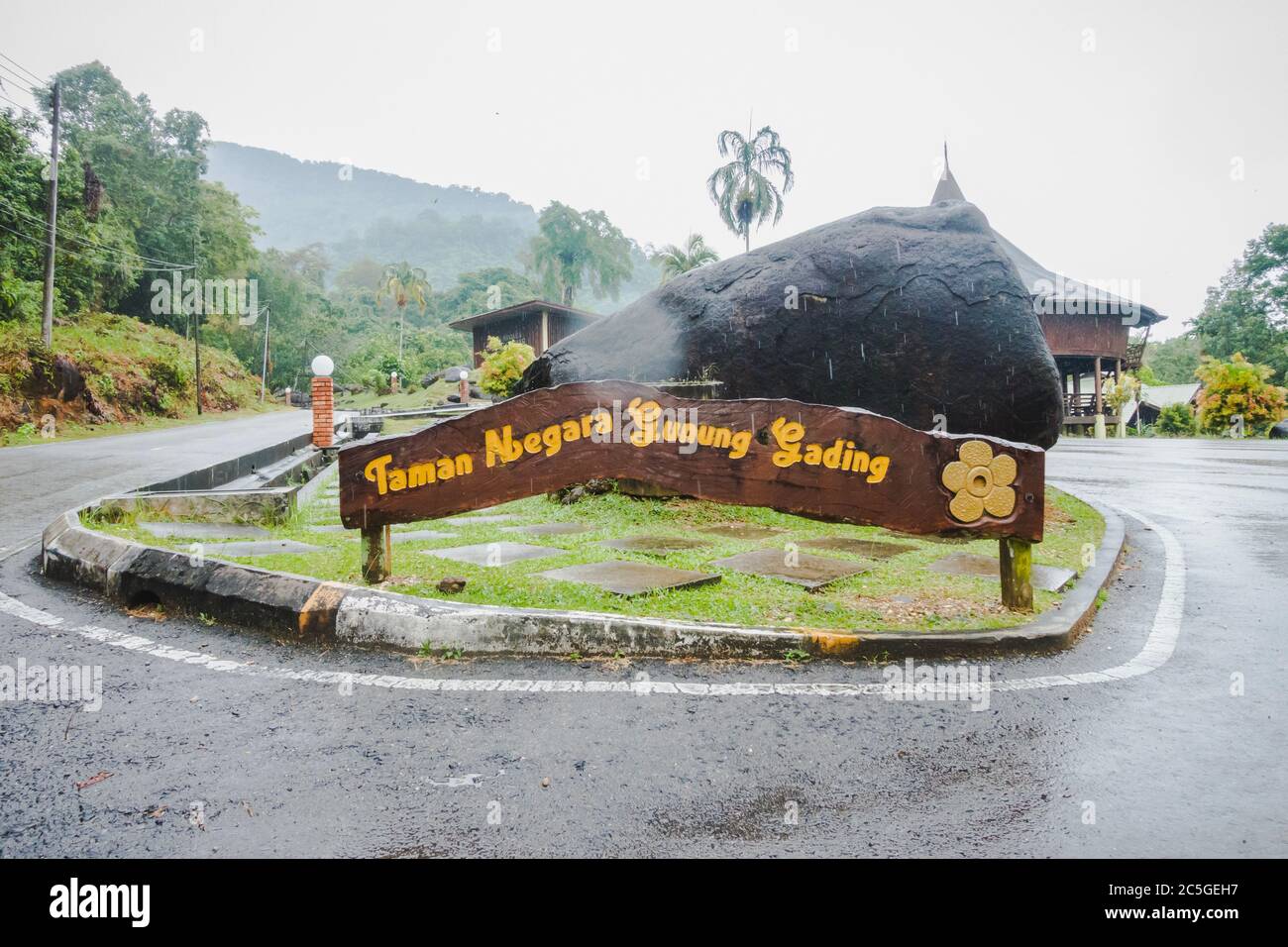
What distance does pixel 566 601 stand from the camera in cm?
398

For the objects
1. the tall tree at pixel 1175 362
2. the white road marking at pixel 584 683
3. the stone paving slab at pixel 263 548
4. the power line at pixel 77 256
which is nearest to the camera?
the white road marking at pixel 584 683

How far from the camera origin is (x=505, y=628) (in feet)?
11.6

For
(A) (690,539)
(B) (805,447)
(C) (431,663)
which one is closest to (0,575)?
(C) (431,663)

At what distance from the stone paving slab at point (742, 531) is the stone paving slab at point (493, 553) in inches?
66.7

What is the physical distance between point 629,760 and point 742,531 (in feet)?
14.9

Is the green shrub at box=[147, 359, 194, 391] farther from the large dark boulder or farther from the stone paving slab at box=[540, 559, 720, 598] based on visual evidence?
the stone paving slab at box=[540, 559, 720, 598]

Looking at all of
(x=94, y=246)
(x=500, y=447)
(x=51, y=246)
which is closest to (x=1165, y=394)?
(x=500, y=447)

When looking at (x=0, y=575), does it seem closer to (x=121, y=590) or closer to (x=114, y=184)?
(x=121, y=590)

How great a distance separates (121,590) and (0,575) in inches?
48.5

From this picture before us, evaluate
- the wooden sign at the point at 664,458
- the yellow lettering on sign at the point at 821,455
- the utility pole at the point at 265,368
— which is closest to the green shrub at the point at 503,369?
the wooden sign at the point at 664,458

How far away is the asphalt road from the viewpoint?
1987 millimetres

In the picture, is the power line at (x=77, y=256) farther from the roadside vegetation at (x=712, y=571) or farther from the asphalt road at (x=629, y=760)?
the asphalt road at (x=629, y=760)

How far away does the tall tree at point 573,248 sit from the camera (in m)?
63.8

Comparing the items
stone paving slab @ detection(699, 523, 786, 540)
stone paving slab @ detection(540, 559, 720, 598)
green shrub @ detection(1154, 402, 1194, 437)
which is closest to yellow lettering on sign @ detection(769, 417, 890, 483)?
stone paving slab @ detection(540, 559, 720, 598)
